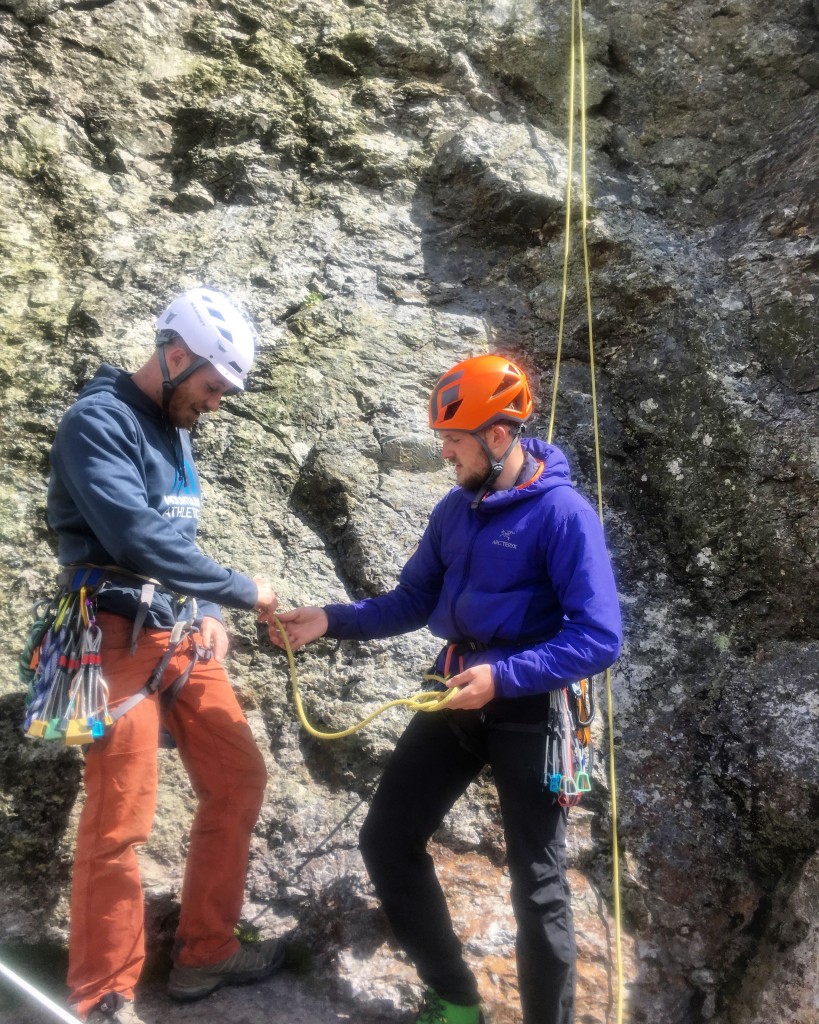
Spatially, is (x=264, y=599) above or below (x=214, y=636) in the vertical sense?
above

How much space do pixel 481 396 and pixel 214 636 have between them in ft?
5.59

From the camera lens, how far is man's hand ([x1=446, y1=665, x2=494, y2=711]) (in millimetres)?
2799

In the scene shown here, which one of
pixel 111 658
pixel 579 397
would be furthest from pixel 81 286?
pixel 579 397

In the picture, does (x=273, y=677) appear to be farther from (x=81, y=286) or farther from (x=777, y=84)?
(x=777, y=84)

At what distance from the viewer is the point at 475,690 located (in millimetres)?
2795

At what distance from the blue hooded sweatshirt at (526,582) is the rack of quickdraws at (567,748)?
0.58ft

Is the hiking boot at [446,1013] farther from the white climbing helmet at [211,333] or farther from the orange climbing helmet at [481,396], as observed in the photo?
the white climbing helmet at [211,333]

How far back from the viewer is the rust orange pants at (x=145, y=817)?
280 cm

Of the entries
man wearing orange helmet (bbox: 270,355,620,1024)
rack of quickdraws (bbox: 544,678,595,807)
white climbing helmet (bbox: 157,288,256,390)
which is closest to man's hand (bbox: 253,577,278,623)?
man wearing orange helmet (bbox: 270,355,620,1024)

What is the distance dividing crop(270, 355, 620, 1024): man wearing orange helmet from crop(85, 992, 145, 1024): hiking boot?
1.02 meters

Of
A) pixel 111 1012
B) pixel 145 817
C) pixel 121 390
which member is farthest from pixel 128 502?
pixel 111 1012

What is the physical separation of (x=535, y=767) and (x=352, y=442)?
2.75 meters

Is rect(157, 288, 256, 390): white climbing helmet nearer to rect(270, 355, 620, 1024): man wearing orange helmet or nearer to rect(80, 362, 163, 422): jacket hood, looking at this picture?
rect(80, 362, 163, 422): jacket hood

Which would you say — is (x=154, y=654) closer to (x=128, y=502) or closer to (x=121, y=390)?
(x=128, y=502)
